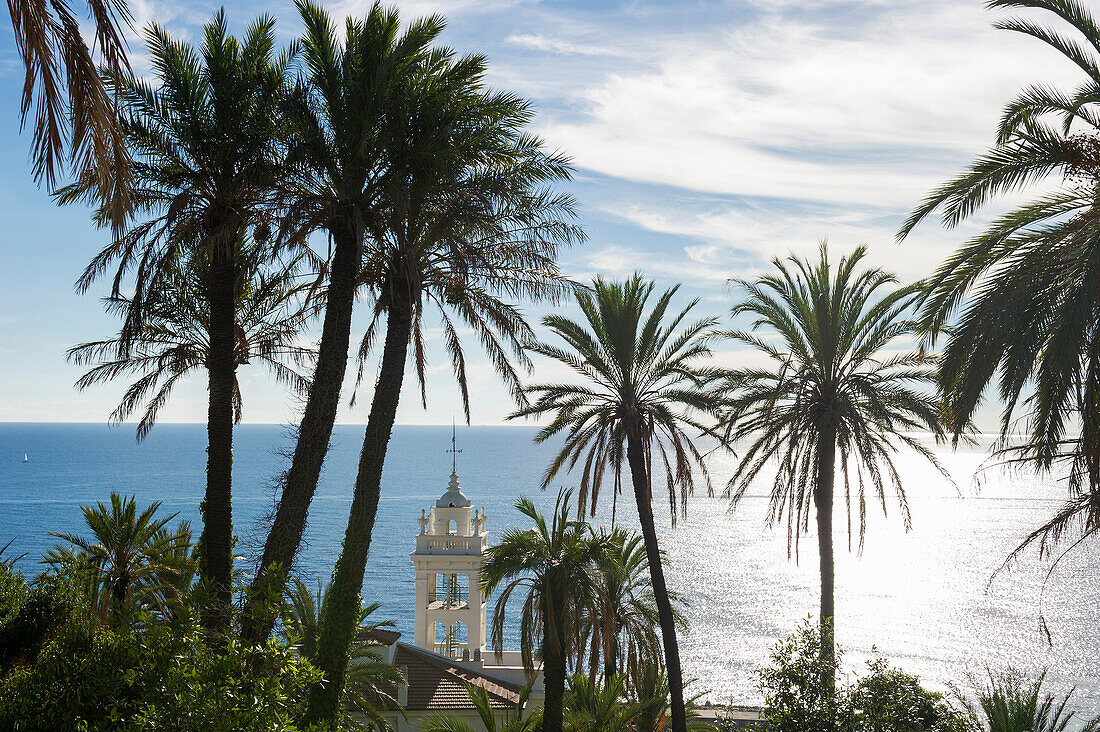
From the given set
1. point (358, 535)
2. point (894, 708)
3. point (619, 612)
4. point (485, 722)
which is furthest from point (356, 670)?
point (894, 708)

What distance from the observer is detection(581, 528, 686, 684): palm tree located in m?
20.6

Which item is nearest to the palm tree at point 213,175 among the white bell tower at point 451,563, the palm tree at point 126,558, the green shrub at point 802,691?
the palm tree at point 126,558

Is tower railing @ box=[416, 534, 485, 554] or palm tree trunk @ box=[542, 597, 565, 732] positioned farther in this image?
tower railing @ box=[416, 534, 485, 554]

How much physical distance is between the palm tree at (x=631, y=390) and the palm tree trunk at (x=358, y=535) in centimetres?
586

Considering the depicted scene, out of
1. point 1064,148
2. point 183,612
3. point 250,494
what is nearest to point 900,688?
point 1064,148

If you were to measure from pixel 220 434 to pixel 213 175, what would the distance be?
14.3ft

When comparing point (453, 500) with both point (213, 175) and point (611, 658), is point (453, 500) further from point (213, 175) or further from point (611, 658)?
point (213, 175)

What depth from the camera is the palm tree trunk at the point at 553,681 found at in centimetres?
1976

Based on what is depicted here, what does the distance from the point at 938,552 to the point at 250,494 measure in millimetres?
108076

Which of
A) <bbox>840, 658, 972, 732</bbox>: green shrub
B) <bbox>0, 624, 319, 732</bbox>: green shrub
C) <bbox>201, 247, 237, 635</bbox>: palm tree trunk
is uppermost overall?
<bbox>201, 247, 237, 635</bbox>: palm tree trunk

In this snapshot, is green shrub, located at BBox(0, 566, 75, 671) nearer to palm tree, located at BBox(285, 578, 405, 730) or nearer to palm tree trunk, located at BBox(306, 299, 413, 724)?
palm tree trunk, located at BBox(306, 299, 413, 724)

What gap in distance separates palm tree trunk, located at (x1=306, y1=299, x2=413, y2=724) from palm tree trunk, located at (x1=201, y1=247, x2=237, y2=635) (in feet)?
5.95

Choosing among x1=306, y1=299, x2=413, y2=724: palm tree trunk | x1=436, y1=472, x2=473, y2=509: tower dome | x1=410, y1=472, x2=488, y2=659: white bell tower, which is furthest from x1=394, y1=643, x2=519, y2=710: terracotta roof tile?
x1=306, y1=299, x2=413, y2=724: palm tree trunk

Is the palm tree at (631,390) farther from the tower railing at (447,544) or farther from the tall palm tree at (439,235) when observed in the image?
the tower railing at (447,544)
